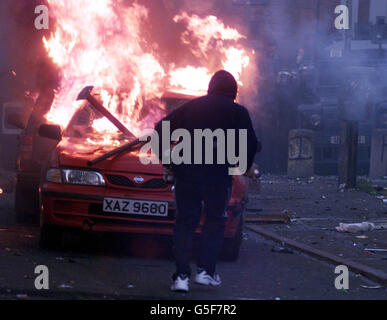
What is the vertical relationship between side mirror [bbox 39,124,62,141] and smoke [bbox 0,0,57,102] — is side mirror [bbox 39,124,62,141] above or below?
below

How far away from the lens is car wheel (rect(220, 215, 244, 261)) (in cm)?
807

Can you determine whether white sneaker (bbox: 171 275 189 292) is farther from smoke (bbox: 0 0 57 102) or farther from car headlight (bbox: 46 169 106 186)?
smoke (bbox: 0 0 57 102)

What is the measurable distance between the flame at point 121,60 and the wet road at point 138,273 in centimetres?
148

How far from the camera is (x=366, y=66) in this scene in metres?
21.4

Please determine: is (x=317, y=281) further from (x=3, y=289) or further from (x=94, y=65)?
(x=94, y=65)

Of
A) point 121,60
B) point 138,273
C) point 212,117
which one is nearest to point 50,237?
point 138,273

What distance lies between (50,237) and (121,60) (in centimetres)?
346

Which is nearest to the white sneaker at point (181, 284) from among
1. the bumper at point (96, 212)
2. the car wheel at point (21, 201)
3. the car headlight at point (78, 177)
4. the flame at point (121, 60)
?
the bumper at point (96, 212)

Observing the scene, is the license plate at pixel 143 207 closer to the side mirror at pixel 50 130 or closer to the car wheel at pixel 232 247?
the car wheel at pixel 232 247

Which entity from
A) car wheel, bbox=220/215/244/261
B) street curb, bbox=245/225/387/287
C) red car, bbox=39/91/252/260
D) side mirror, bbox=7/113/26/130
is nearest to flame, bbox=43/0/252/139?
side mirror, bbox=7/113/26/130

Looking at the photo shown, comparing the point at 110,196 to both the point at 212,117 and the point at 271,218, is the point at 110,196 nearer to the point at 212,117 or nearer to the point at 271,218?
the point at 212,117

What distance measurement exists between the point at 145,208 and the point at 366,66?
14.9 m

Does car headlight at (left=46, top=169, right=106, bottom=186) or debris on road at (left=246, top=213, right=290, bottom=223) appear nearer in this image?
car headlight at (left=46, top=169, right=106, bottom=186)
